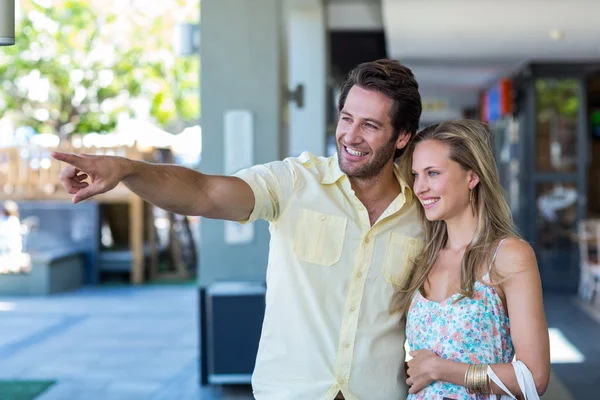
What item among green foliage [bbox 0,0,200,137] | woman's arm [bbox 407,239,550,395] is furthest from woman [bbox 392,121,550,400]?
green foliage [bbox 0,0,200,137]

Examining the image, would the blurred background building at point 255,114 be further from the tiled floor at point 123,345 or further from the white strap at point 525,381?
the white strap at point 525,381

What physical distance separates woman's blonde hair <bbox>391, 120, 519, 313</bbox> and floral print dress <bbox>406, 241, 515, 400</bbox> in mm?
59

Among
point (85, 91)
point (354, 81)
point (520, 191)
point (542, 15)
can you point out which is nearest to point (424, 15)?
point (542, 15)

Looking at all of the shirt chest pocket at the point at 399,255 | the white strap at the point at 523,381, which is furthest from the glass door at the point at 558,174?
the white strap at the point at 523,381

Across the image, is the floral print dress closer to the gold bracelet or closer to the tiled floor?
the gold bracelet

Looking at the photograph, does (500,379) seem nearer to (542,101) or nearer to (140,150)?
(542,101)

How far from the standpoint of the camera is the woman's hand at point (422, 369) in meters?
2.22

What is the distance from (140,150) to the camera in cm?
1262

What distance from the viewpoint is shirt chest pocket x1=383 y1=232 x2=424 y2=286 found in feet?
7.88

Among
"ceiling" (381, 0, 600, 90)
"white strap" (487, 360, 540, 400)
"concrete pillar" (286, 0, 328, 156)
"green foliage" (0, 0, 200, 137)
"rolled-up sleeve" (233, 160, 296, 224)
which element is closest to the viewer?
"white strap" (487, 360, 540, 400)

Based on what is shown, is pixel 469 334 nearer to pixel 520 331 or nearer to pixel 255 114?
pixel 520 331

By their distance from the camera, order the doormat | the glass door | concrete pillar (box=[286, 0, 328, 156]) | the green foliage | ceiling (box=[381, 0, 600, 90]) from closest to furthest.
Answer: the doormat
ceiling (box=[381, 0, 600, 90])
concrete pillar (box=[286, 0, 328, 156])
the glass door
the green foliage

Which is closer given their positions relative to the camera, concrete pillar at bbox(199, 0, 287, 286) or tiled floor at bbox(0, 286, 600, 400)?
concrete pillar at bbox(199, 0, 287, 286)

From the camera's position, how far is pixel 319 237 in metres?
2.37
